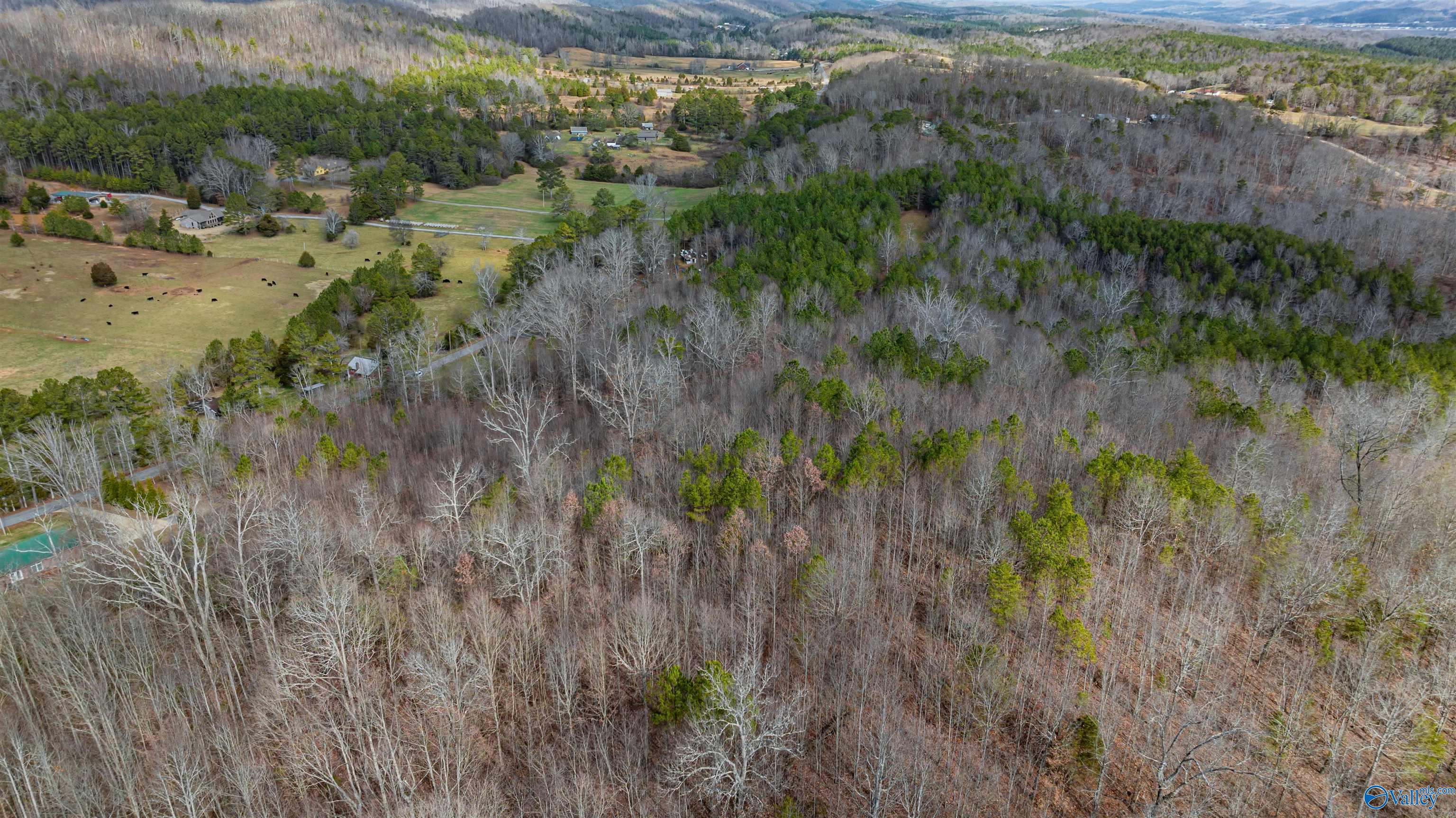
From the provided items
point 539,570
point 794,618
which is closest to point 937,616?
point 794,618

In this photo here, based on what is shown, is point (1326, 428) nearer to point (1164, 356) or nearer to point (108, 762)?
point (1164, 356)

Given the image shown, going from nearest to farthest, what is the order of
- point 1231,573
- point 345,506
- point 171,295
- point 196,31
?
point 1231,573 < point 345,506 < point 171,295 < point 196,31

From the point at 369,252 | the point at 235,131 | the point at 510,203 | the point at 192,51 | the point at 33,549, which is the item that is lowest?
the point at 33,549

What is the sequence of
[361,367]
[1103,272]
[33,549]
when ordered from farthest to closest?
1. [1103,272]
2. [361,367]
3. [33,549]

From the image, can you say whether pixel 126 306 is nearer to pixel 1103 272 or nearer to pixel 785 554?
pixel 785 554

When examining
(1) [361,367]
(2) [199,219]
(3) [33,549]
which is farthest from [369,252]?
(3) [33,549]

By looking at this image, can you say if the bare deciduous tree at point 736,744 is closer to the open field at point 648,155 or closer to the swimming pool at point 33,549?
the swimming pool at point 33,549

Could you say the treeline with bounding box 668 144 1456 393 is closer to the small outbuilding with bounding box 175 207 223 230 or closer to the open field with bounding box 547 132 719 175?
the open field with bounding box 547 132 719 175
